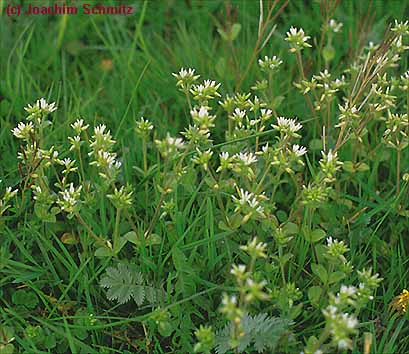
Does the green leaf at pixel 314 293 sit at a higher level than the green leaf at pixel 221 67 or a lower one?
lower

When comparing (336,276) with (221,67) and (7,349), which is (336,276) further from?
(221,67)

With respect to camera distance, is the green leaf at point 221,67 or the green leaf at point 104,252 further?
the green leaf at point 221,67

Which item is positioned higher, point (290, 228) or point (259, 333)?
point (290, 228)

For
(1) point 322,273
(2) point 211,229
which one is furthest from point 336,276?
(2) point 211,229

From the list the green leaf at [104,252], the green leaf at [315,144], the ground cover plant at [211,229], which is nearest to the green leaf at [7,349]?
the ground cover plant at [211,229]

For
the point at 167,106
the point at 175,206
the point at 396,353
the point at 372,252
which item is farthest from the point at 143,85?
the point at 396,353

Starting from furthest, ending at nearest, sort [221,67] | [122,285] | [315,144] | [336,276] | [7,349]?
[221,67]
[315,144]
[122,285]
[336,276]
[7,349]

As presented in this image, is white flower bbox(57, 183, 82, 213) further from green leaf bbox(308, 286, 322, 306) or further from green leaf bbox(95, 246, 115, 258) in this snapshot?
green leaf bbox(308, 286, 322, 306)

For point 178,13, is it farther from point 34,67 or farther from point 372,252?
point 372,252

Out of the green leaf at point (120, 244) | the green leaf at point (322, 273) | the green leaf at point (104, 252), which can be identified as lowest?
the green leaf at point (322, 273)

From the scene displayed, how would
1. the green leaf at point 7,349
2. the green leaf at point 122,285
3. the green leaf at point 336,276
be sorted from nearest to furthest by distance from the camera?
1. the green leaf at point 7,349
2. the green leaf at point 336,276
3. the green leaf at point 122,285

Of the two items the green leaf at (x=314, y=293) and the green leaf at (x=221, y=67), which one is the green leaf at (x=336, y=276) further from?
the green leaf at (x=221, y=67)
